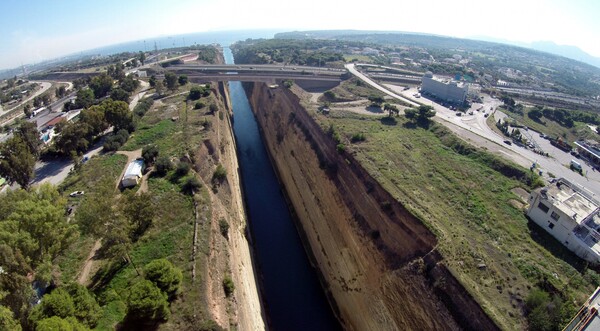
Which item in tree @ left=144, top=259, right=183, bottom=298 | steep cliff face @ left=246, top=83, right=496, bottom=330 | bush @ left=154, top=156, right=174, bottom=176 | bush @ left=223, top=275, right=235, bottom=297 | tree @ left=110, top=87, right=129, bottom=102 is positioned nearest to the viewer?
tree @ left=144, top=259, right=183, bottom=298

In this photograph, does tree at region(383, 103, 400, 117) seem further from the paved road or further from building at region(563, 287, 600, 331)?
building at region(563, 287, 600, 331)

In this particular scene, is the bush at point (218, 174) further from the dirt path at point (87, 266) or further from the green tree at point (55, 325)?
the green tree at point (55, 325)

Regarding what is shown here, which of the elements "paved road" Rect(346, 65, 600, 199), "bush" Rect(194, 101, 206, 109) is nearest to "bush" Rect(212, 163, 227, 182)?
"bush" Rect(194, 101, 206, 109)

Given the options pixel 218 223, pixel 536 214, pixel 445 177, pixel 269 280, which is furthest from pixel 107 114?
pixel 536 214

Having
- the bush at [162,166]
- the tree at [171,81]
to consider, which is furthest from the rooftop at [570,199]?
the tree at [171,81]

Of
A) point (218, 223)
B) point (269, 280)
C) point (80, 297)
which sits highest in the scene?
point (80, 297)

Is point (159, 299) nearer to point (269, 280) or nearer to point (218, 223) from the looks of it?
point (218, 223)
